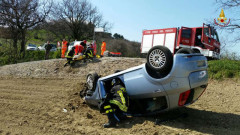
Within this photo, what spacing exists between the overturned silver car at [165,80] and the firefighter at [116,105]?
0.20 metres

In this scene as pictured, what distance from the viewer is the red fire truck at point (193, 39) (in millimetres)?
12867

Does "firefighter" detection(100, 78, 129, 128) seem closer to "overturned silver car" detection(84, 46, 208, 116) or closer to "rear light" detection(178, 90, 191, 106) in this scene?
"overturned silver car" detection(84, 46, 208, 116)

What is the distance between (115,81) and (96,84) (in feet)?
2.25

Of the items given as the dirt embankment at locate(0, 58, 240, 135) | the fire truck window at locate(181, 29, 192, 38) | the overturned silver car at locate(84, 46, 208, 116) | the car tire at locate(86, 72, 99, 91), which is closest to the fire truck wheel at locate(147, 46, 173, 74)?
the overturned silver car at locate(84, 46, 208, 116)

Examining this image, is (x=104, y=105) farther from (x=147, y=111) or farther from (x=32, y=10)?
(x=32, y=10)

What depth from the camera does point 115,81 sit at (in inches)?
177

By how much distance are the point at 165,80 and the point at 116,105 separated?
1.21 meters

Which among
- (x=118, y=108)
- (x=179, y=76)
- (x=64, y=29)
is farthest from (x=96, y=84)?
(x=64, y=29)

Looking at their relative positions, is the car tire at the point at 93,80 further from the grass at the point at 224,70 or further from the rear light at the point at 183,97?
the grass at the point at 224,70

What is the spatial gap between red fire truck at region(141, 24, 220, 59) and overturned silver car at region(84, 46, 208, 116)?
9.50 meters

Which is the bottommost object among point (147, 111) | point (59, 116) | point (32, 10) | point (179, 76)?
point (59, 116)

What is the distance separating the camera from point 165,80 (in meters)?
3.59

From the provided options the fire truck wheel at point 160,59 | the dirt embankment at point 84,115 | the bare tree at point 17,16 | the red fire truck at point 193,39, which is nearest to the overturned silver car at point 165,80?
the fire truck wheel at point 160,59

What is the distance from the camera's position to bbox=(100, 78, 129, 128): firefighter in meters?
4.03
